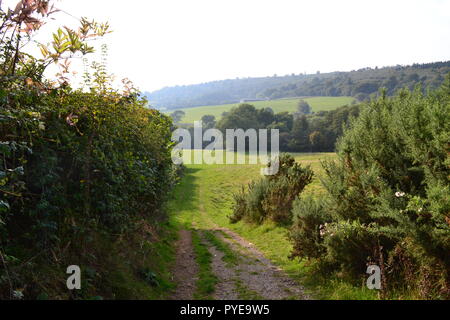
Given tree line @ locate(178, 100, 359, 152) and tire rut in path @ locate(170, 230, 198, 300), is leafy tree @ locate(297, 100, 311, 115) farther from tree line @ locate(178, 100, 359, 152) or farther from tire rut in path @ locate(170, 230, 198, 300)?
tire rut in path @ locate(170, 230, 198, 300)

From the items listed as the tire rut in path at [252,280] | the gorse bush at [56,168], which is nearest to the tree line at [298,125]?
the tire rut in path at [252,280]

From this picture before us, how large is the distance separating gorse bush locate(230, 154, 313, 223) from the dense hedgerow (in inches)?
226

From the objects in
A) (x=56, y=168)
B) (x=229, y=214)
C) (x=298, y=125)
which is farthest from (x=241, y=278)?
(x=298, y=125)

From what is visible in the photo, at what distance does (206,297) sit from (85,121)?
3944mm

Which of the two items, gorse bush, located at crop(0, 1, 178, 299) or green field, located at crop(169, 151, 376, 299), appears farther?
green field, located at crop(169, 151, 376, 299)

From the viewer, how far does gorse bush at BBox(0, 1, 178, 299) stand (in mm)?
3824

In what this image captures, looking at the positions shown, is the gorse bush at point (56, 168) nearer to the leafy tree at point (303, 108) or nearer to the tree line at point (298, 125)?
the tree line at point (298, 125)

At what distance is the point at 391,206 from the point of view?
634 cm

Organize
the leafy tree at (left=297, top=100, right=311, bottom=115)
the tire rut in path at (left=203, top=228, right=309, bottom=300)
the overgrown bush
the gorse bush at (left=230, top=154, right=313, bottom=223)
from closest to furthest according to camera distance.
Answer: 1. the tire rut in path at (left=203, top=228, right=309, bottom=300)
2. the overgrown bush
3. the gorse bush at (left=230, top=154, right=313, bottom=223)
4. the leafy tree at (left=297, top=100, right=311, bottom=115)

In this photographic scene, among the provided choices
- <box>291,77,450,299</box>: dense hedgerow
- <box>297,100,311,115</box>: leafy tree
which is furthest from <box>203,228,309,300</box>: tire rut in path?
<box>297,100,311,115</box>: leafy tree

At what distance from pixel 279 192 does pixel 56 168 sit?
11443 millimetres

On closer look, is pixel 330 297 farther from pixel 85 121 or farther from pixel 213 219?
pixel 213 219

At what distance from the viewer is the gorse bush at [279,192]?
14.6 meters

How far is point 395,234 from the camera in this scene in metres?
6.18
